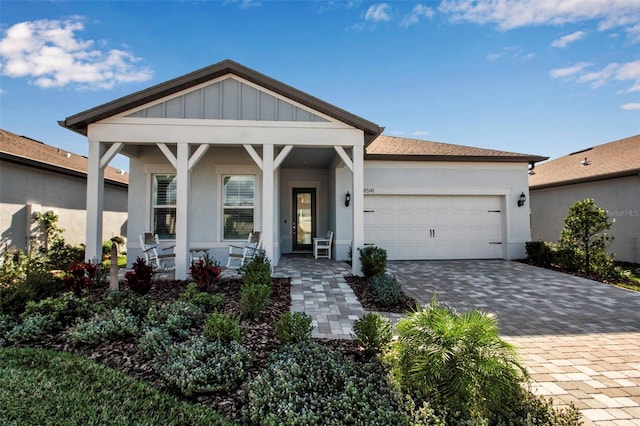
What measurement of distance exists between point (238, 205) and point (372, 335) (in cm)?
629

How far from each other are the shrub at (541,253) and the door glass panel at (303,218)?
7411mm

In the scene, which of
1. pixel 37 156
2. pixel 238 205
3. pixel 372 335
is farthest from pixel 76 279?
pixel 37 156

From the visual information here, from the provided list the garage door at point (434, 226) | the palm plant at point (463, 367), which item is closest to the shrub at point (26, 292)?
the palm plant at point (463, 367)

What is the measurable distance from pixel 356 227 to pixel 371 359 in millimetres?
4220

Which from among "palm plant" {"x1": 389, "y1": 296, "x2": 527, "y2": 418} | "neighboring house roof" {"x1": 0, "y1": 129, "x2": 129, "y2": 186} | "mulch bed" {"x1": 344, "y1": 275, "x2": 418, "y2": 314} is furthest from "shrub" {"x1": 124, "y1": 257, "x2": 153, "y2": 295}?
"neighboring house roof" {"x1": 0, "y1": 129, "x2": 129, "y2": 186}

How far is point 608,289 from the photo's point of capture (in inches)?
254

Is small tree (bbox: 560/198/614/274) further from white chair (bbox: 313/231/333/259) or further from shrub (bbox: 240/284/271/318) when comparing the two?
shrub (bbox: 240/284/271/318)

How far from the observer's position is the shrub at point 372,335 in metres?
3.16

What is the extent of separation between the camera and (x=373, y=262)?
6.57 m

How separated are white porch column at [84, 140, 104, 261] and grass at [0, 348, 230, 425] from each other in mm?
3898

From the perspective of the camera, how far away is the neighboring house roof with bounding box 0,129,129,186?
8.09 m

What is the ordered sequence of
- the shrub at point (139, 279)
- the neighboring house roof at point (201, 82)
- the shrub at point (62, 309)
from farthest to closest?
the neighboring house roof at point (201, 82), the shrub at point (139, 279), the shrub at point (62, 309)

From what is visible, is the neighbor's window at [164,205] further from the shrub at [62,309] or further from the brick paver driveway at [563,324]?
the brick paver driveway at [563,324]

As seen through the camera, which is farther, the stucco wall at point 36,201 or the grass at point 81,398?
the stucco wall at point 36,201
